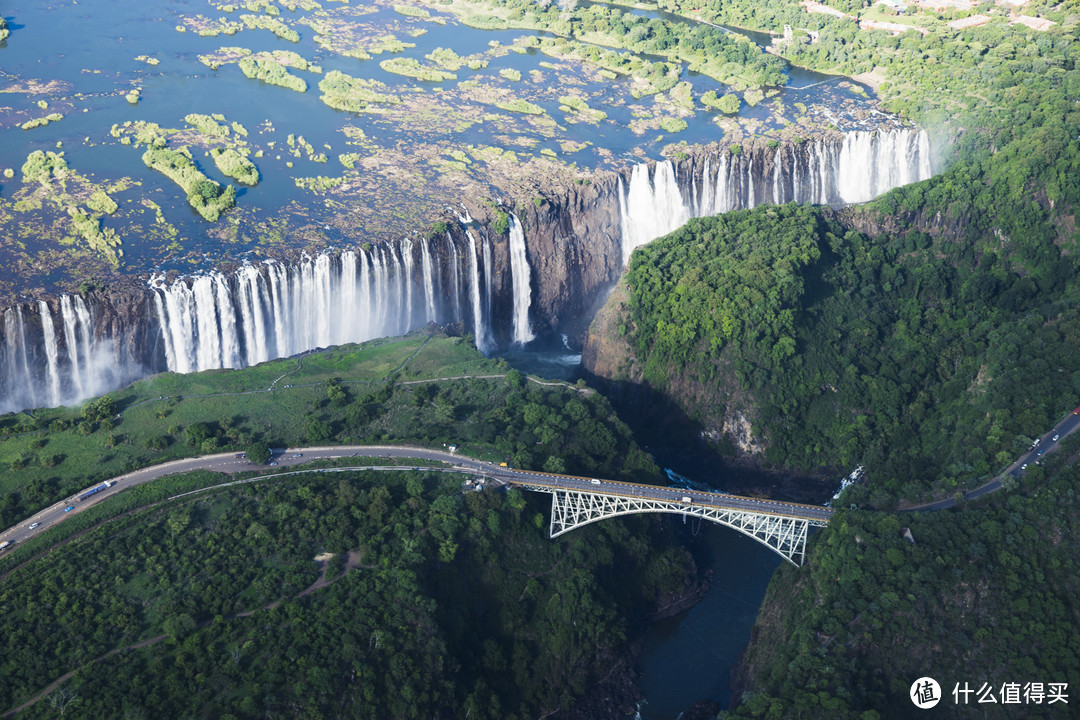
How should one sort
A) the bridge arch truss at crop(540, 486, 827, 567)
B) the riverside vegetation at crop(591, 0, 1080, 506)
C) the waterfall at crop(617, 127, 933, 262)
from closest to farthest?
the bridge arch truss at crop(540, 486, 827, 567), the riverside vegetation at crop(591, 0, 1080, 506), the waterfall at crop(617, 127, 933, 262)

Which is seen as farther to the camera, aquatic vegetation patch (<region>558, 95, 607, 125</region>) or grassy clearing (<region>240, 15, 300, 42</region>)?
grassy clearing (<region>240, 15, 300, 42</region>)

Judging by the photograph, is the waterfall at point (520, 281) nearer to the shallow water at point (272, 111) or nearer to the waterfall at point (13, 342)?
the shallow water at point (272, 111)

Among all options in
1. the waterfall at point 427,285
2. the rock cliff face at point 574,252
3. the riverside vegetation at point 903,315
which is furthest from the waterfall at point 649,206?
the waterfall at point 427,285

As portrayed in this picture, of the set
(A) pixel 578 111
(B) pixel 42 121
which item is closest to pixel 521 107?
(A) pixel 578 111

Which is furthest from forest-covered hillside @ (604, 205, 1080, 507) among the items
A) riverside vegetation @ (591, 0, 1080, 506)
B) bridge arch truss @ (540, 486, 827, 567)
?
bridge arch truss @ (540, 486, 827, 567)

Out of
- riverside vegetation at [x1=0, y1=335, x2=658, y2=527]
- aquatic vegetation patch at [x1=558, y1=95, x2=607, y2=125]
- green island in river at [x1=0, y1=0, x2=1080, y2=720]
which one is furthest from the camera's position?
aquatic vegetation patch at [x1=558, y1=95, x2=607, y2=125]

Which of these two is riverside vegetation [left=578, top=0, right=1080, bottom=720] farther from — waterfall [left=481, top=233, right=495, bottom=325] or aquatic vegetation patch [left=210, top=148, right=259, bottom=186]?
aquatic vegetation patch [left=210, top=148, right=259, bottom=186]
